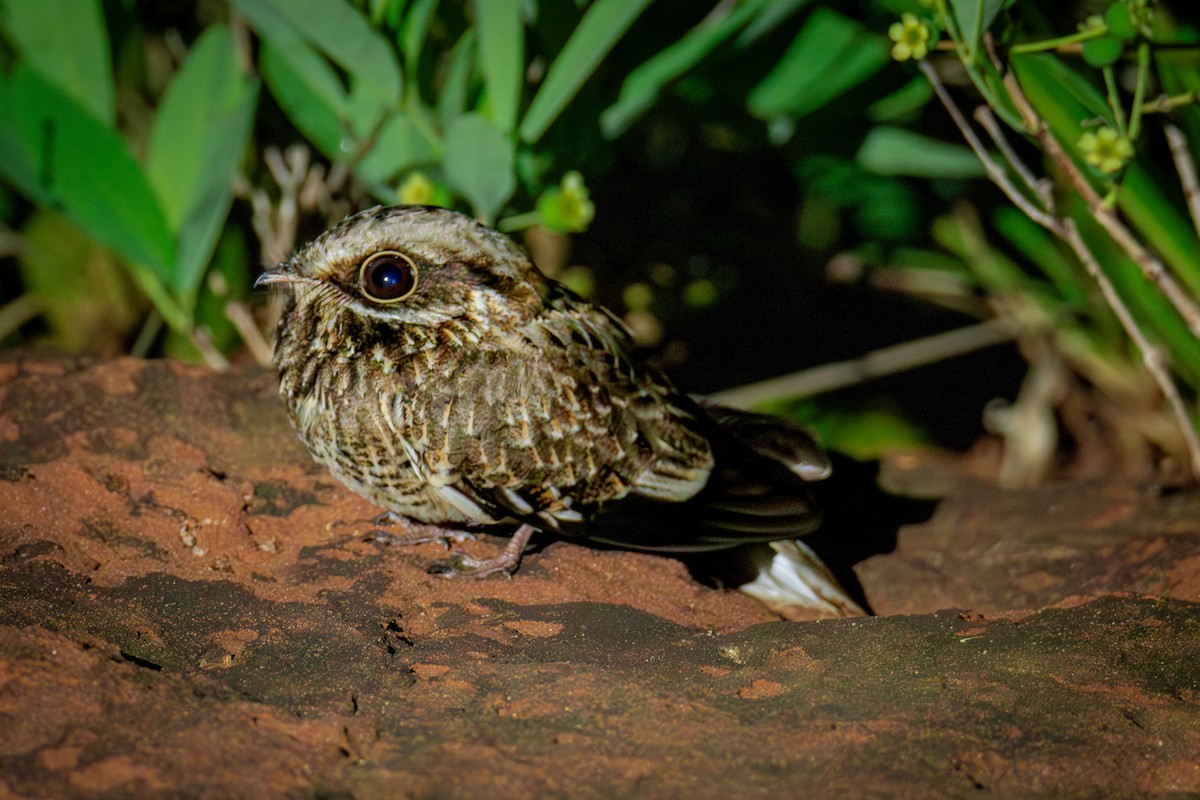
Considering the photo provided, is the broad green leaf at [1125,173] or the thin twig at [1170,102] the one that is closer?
the thin twig at [1170,102]

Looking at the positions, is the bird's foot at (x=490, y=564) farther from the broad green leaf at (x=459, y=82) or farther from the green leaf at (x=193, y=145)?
the green leaf at (x=193, y=145)

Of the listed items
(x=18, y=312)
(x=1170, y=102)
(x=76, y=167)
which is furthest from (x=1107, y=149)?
(x=18, y=312)

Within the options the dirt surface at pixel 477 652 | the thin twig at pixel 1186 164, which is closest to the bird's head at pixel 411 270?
the dirt surface at pixel 477 652

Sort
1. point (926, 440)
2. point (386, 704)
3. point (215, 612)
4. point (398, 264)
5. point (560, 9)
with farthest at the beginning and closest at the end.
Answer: point (926, 440) < point (560, 9) < point (398, 264) < point (215, 612) < point (386, 704)

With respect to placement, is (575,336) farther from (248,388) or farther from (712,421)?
(248,388)

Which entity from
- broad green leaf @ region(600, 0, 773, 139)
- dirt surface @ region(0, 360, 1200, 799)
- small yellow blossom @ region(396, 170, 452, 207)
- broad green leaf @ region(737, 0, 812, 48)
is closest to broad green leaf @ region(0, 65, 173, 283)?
dirt surface @ region(0, 360, 1200, 799)

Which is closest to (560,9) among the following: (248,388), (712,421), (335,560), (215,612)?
(712,421)

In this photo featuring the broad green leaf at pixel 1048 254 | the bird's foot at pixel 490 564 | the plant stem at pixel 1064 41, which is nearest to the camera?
the bird's foot at pixel 490 564
